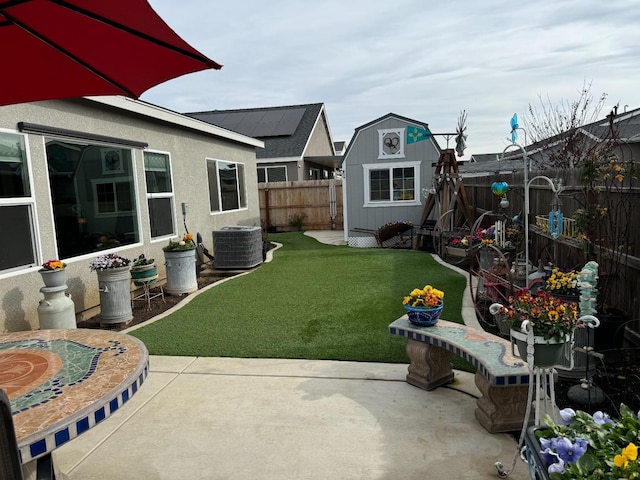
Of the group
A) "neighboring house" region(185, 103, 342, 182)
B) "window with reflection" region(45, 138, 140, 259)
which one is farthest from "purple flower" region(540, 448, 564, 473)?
"neighboring house" region(185, 103, 342, 182)

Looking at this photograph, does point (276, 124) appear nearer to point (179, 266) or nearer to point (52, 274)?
point (179, 266)

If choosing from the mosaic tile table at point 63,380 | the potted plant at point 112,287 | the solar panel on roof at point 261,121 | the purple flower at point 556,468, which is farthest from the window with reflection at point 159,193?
the solar panel on roof at point 261,121

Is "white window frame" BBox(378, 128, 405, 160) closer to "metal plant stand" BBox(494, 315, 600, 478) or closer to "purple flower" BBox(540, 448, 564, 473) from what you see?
"metal plant stand" BBox(494, 315, 600, 478)

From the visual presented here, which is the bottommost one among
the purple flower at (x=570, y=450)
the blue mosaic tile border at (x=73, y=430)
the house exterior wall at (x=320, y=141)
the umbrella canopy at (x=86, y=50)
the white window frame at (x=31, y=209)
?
the blue mosaic tile border at (x=73, y=430)

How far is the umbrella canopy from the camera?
1975mm

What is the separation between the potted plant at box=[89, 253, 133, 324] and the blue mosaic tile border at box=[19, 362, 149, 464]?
3.81 metres

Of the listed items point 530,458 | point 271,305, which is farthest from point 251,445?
point 271,305

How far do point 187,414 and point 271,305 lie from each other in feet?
9.67

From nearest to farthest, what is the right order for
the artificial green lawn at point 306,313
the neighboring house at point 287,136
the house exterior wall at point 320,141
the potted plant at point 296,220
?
the artificial green lawn at point 306,313
the potted plant at point 296,220
the neighboring house at point 287,136
the house exterior wall at point 320,141

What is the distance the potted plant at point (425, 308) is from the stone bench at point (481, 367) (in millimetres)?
58

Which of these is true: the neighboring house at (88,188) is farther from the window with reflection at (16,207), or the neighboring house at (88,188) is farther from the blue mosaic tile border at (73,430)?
the blue mosaic tile border at (73,430)

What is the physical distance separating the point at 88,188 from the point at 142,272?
4.51 feet

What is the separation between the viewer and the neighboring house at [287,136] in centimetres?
1756

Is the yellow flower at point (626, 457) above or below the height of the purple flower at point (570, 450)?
above
